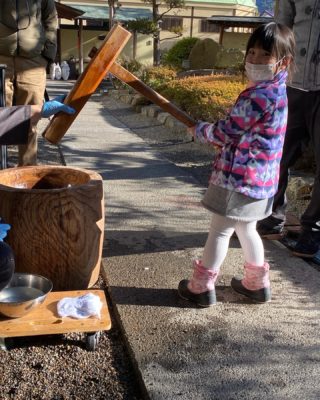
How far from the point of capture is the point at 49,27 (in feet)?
16.0

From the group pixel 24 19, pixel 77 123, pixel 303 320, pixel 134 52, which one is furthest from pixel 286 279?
pixel 134 52

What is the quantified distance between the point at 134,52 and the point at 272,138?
21.5 metres

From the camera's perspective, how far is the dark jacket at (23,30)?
454 cm

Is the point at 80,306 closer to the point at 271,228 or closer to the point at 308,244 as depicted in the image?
the point at 308,244

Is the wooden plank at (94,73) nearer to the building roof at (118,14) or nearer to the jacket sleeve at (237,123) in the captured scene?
the jacket sleeve at (237,123)

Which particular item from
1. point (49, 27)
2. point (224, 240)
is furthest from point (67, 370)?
point (49, 27)

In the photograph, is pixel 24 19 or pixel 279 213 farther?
pixel 24 19

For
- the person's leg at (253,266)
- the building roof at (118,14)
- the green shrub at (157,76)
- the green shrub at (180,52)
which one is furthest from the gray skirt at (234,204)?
the building roof at (118,14)

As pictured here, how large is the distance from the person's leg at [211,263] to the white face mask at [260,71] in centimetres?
73

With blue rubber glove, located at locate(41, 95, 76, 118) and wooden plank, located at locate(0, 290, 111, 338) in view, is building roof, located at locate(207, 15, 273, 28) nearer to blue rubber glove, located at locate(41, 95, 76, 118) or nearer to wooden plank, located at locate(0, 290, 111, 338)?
blue rubber glove, located at locate(41, 95, 76, 118)

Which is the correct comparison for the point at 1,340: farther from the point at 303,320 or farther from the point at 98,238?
the point at 303,320

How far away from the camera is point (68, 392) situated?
219 cm

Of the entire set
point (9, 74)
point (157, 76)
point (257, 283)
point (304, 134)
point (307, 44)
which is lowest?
point (157, 76)

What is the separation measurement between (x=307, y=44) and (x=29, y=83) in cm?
249
